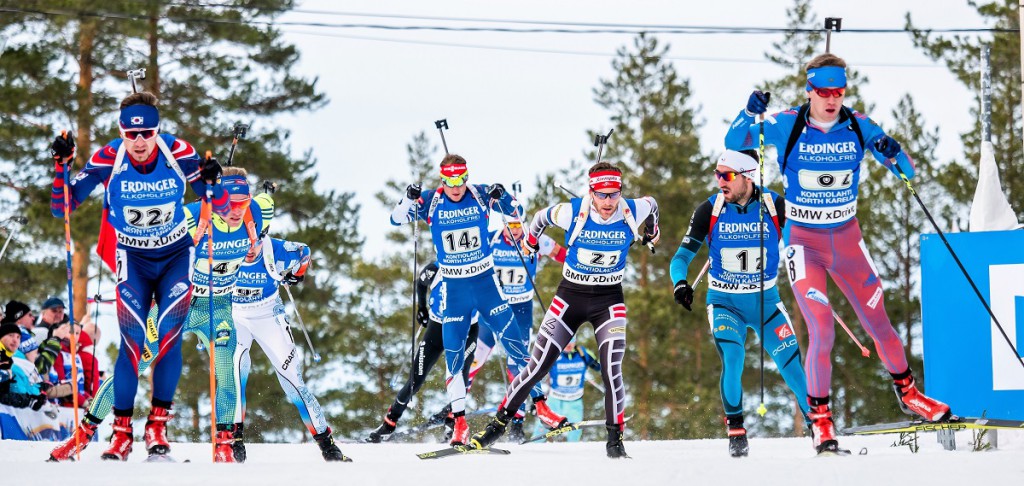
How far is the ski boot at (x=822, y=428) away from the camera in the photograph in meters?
8.80

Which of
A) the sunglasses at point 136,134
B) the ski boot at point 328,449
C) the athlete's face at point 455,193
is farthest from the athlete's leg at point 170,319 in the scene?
the athlete's face at point 455,193

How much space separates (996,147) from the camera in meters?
29.3

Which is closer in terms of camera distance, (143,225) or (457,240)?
(143,225)

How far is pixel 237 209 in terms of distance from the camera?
10.7 meters

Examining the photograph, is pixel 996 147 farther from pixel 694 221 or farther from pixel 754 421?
pixel 694 221

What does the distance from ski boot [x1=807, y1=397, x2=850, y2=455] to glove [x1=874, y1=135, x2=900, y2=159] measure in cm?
170

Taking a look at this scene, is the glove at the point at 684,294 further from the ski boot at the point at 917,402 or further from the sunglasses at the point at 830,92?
the sunglasses at the point at 830,92

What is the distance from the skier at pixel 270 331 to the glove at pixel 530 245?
2.02 meters

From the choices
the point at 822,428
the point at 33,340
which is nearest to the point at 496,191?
the point at 822,428

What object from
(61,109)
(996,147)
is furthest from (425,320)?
(996,147)

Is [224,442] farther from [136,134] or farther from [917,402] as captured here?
[917,402]

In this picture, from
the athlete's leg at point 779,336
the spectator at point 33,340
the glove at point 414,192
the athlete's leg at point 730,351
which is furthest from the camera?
the spectator at point 33,340

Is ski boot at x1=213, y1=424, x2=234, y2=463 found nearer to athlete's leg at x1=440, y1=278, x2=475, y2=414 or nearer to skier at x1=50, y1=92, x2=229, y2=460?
skier at x1=50, y1=92, x2=229, y2=460

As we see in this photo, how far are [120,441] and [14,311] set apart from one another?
A: 5999mm
